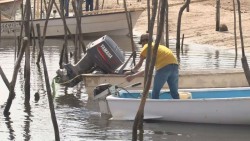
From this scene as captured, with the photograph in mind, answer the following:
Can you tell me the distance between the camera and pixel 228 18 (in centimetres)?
3148

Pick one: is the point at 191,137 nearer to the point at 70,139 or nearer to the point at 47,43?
the point at 70,139

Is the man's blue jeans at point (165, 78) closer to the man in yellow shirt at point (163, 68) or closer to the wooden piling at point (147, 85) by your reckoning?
the man in yellow shirt at point (163, 68)

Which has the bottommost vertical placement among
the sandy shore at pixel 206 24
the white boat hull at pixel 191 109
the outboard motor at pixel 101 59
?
the sandy shore at pixel 206 24

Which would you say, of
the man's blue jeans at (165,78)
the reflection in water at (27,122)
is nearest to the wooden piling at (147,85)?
the man's blue jeans at (165,78)

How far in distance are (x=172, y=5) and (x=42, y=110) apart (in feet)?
69.8

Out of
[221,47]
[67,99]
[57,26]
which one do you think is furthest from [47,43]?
[67,99]

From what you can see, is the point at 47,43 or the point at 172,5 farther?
the point at 172,5

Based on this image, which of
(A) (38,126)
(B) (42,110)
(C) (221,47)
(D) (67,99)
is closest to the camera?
(A) (38,126)

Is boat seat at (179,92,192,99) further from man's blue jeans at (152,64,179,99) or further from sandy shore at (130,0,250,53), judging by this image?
sandy shore at (130,0,250,53)

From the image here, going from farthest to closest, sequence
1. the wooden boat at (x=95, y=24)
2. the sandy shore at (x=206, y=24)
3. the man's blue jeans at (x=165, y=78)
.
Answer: the wooden boat at (x=95, y=24) < the sandy shore at (x=206, y=24) < the man's blue jeans at (x=165, y=78)

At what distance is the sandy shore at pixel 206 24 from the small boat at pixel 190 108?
37.6ft

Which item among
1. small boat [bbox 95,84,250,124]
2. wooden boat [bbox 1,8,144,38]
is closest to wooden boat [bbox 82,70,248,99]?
small boat [bbox 95,84,250,124]

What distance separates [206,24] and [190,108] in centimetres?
1787

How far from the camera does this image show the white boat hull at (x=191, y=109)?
508 inches
